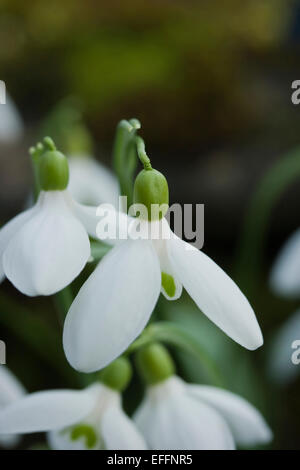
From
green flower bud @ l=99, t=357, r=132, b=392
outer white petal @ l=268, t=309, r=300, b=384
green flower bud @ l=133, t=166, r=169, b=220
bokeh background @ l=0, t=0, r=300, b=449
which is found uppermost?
bokeh background @ l=0, t=0, r=300, b=449

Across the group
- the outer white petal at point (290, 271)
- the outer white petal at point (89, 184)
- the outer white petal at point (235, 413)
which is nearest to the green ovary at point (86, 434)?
the outer white petal at point (235, 413)

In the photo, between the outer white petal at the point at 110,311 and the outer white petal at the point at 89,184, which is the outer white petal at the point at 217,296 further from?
the outer white petal at the point at 89,184

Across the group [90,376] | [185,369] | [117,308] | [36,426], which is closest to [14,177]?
[185,369]

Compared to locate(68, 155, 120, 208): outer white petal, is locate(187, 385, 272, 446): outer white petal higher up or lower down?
lower down

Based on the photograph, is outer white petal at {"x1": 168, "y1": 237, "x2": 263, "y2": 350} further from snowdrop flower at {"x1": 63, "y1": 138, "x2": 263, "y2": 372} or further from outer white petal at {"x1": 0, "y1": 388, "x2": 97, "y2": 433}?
outer white petal at {"x1": 0, "y1": 388, "x2": 97, "y2": 433}

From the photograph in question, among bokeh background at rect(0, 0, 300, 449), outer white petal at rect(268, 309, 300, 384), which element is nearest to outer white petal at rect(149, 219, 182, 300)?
outer white petal at rect(268, 309, 300, 384)

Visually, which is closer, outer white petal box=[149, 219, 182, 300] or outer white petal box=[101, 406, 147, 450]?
outer white petal box=[149, 219, 182, 300]

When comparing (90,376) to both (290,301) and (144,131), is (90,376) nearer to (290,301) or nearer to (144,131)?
(290,301)
